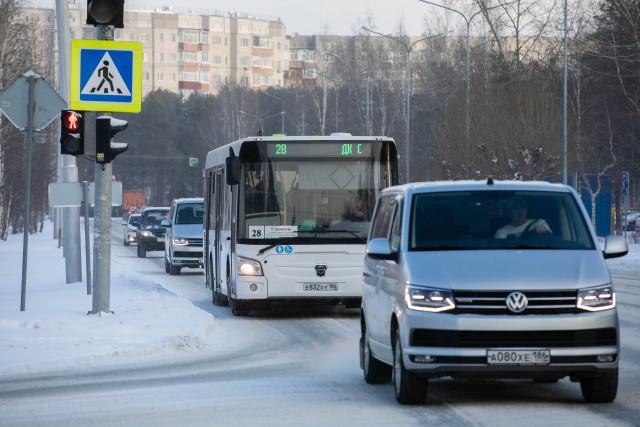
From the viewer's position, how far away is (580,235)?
36.6 feet

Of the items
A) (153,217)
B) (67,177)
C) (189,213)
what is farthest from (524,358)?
(153,217)

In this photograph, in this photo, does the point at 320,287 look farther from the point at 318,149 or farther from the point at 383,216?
the point at 383,216

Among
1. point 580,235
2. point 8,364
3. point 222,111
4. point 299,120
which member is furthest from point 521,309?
point 222,111

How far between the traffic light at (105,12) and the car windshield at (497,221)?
6692 mm

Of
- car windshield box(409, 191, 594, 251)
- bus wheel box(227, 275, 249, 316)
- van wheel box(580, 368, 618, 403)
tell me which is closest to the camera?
van wheel box(580, 368, 618, 403)

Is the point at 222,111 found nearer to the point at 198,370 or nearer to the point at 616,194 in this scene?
the point at 616,194

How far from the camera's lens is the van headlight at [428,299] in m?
10.2

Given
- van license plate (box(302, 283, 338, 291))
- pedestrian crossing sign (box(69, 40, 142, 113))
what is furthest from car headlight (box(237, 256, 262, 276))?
pedestrian crossing sign (box(69, 40, 142, 113))

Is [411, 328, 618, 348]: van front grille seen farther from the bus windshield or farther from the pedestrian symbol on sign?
the bus windshield

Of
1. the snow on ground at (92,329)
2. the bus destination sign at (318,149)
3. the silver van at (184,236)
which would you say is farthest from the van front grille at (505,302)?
the silver van at (184,236)

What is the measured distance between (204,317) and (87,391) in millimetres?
6982

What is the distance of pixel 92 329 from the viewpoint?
1664 centimetres

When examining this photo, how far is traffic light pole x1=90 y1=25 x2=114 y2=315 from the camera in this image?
18.1m

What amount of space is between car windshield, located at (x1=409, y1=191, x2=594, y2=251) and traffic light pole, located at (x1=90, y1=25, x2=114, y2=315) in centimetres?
751
